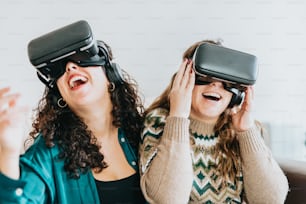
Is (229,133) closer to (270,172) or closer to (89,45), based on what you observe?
(270,172)

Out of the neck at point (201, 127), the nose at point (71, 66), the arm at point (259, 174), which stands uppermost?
the nose at point (71, 66)

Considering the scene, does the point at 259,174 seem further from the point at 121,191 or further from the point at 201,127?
the point at 121,191

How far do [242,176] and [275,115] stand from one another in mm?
634

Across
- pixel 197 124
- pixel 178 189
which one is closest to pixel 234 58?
pixel 197 124

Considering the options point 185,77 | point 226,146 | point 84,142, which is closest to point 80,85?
point 84,142

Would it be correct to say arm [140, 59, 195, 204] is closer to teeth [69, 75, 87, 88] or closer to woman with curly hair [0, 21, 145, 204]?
woman with curly hair [0, 21, 145, 204]

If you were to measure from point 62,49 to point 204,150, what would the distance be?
14.9 inches

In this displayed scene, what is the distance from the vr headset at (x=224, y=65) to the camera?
2.90ft

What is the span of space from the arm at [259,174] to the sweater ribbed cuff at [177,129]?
0.15m

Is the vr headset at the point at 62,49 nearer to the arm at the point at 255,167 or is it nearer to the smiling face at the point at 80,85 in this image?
the smiling face at the point at 80,85

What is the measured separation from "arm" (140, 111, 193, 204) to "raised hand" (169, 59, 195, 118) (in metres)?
0.02

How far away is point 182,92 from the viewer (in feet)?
3.01

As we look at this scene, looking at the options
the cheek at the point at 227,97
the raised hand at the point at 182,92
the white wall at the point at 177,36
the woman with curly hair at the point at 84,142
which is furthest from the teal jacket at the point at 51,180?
the white wall at the point at 177,36

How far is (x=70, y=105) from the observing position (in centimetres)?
91
